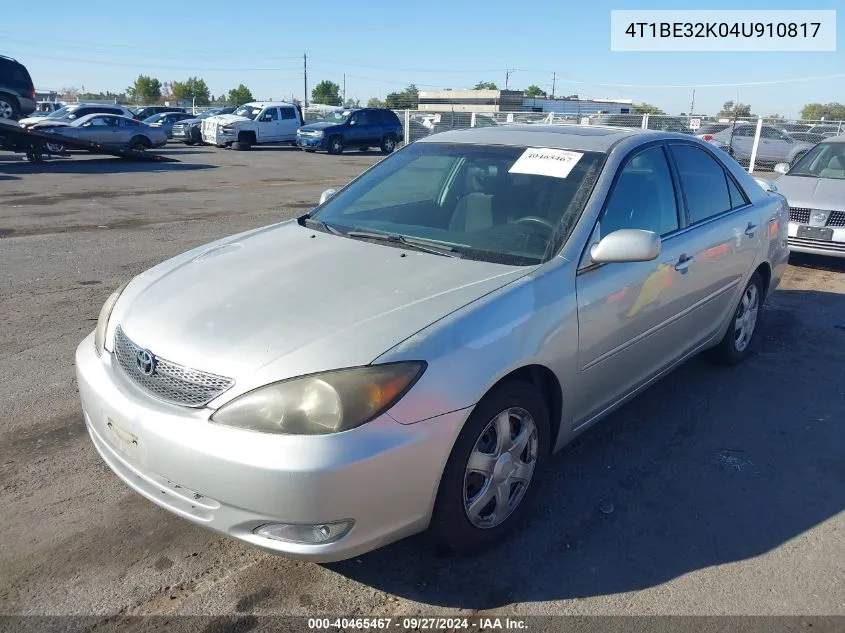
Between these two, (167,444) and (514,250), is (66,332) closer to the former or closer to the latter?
(167,444)

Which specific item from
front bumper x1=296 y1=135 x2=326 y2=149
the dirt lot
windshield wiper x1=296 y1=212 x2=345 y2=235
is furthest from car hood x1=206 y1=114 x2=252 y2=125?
windshield wiper x1=296 y1=212 x2=345 y2=235

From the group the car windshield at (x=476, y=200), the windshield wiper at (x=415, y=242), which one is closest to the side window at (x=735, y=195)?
the car windshield at (x=476, y=200)

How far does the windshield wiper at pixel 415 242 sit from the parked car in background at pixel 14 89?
20970mm

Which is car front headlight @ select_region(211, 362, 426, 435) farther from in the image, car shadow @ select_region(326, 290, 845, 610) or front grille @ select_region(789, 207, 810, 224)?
front grille @ select_region(789, 207, 810, 224)

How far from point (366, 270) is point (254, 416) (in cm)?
97

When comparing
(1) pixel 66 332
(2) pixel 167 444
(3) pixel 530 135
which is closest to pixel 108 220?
(1) pixel 66 332

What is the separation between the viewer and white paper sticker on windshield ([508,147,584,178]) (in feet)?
11.7

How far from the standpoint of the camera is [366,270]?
3.07 m

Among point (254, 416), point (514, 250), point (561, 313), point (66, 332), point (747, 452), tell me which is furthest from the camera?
point (66, 332)

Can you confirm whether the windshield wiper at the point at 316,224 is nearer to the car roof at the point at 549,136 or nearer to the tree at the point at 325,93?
the car roof at the point at 549,136

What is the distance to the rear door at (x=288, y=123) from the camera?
28984mm

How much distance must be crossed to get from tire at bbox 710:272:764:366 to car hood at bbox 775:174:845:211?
3673mm

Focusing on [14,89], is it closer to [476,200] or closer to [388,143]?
[388,143]

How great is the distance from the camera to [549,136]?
3934 mm
